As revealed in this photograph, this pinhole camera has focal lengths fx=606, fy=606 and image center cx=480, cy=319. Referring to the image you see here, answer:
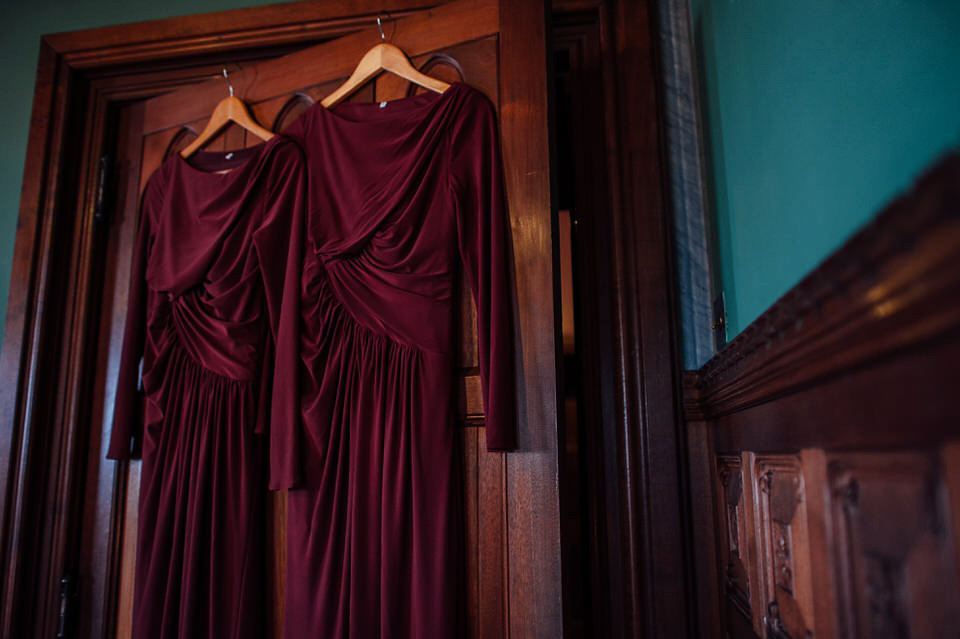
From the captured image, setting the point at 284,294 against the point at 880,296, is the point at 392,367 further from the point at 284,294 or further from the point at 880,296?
the point at 880,296

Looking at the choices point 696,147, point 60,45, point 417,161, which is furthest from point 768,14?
point 60,45

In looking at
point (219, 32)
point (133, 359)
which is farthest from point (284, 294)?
point (219, 32)

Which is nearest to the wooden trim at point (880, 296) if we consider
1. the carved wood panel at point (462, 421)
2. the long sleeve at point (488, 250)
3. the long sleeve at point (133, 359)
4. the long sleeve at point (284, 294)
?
the long sleeve at point (488, 250)

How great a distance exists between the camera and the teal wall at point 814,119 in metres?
0.58

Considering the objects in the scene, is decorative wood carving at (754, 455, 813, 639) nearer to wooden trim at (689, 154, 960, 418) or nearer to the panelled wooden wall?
the panelled wooden wall

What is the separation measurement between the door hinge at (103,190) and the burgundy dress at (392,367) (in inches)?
33.1

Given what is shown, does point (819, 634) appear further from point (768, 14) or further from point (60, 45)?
point (60, 45)

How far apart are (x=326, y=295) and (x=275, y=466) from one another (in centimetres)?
41

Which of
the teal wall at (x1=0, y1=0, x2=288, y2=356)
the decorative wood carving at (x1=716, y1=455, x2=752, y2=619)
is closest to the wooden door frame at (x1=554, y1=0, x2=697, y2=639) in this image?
the decorative wood carving at (x1=716, y1=455, x2=752, y2=619)

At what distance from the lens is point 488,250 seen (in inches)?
53.9

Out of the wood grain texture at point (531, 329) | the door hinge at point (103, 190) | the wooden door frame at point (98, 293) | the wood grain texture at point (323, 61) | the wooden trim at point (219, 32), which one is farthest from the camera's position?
the door hinge at point (103, 190)

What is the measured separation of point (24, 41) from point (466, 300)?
188cm

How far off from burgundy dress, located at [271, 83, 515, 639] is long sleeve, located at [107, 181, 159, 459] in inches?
21.3

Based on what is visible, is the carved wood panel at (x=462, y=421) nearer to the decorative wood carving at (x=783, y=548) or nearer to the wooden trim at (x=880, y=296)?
the decorative wood carving at (x=783, y=548)
